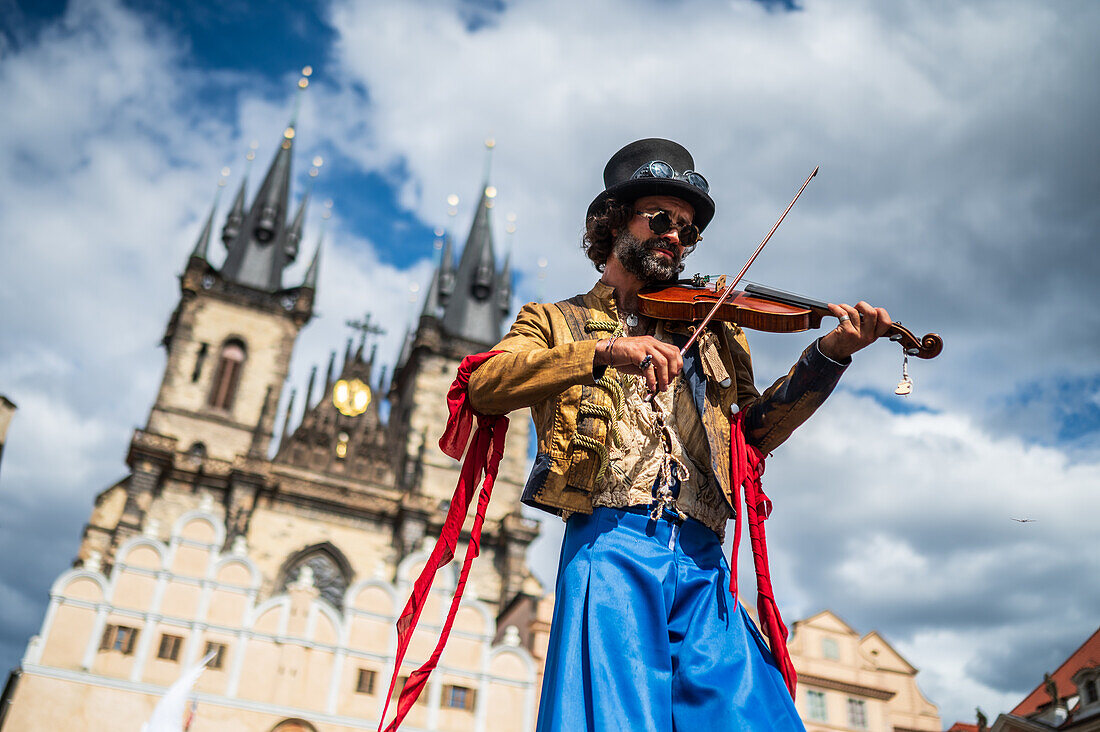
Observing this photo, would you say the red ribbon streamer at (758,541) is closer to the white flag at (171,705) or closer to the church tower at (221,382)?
the white flag at (171,705)

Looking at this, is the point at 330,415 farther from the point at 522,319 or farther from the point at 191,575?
the point at 522,319

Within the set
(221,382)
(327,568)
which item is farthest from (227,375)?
(327,568)

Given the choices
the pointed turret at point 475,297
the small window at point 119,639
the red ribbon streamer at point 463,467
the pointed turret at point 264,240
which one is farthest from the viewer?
the pointed turret at point 475,297

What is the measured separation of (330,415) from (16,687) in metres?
17.8

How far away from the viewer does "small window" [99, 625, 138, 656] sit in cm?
1717

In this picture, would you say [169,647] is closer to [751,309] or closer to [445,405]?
Answer: [751,309]

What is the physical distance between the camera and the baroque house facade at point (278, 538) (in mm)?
17266

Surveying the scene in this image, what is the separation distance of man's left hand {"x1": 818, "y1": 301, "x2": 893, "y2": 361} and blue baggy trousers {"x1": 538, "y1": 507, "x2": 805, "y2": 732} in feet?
1.79

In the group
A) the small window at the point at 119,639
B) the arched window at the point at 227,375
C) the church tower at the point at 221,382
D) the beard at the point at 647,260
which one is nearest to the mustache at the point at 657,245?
the beard at the point at 647,260

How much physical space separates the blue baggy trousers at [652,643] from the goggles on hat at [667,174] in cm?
89

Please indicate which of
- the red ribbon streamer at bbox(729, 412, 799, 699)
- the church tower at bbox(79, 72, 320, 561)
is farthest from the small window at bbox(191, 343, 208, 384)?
the red ribbon streamer at bbox(729, 412, 799, 699)

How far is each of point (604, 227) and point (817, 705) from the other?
20279 millimetres

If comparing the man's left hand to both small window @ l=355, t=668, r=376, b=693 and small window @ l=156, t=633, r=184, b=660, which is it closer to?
small window @ l=355, t=668, r=376, b=693

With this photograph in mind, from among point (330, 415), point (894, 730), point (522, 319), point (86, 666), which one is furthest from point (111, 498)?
point (522, 319)
